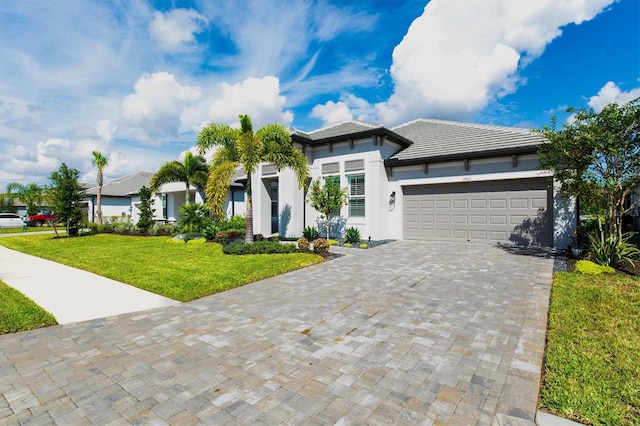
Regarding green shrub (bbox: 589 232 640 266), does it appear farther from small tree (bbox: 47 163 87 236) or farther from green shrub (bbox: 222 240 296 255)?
small tree (bbox: 47 163 87 236)

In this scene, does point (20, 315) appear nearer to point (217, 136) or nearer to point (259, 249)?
point (259, 249)

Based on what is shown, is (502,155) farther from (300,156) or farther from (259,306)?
(259,306)

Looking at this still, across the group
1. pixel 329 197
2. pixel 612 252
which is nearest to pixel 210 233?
pixel 329 197

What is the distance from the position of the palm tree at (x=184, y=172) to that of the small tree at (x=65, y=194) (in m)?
4.30

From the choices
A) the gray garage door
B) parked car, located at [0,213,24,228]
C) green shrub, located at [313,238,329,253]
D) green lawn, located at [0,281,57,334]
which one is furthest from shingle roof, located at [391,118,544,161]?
parked car, located at [0,213,24,228]

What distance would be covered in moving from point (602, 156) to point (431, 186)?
616 centimetres

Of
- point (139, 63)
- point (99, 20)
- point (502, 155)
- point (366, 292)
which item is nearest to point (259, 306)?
point (366, 292)

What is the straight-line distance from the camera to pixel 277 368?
3.29m

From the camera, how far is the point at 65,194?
17797 mm

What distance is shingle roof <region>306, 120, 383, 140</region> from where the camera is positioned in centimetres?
1447

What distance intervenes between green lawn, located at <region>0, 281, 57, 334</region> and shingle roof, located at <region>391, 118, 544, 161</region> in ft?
41.5

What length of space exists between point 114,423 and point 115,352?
1501 millimetres

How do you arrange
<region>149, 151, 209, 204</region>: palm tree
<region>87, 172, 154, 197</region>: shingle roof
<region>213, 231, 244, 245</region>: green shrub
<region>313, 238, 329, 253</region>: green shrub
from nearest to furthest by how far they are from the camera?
<region>313, 238, 329, 253</region>: green shrub → <region>213, 231, 244, 245</region>: green shrub → <region>149, 151, 209, 204</region>: palm tree → <region>87, 172, 154, 197</region>: shingle roof

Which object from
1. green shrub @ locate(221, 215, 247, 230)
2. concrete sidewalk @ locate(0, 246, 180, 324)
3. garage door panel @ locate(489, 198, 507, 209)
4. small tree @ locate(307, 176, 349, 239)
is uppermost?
small tree @ locate(307, 176, 349, 239)
